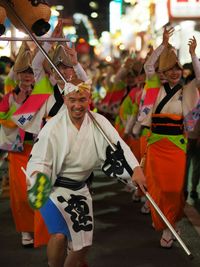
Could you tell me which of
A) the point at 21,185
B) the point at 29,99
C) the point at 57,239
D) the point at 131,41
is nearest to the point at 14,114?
the point at 29,99

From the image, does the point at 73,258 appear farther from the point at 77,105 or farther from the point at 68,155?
the point at 77,105

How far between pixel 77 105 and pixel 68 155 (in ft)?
1.28

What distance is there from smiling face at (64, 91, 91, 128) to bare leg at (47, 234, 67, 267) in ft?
2.84

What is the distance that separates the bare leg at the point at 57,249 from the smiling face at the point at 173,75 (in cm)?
246

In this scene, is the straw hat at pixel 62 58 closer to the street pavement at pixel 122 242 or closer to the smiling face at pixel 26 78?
the smiling face at pixel 26 78

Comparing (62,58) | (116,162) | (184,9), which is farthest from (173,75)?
(184,9)

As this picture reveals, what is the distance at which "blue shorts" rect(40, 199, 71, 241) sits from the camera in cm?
402

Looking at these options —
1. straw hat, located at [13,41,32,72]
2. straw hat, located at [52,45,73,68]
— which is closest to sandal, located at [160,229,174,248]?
straw hat, located at [52,45,73,68]

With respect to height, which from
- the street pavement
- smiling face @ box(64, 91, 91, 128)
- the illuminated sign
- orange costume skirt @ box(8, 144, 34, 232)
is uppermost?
the illuminated sign

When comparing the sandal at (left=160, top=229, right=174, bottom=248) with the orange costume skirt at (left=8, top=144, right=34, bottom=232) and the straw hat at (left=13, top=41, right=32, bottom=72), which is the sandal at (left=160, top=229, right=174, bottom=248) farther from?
the straw hat at (left=13, top=41, right=32, bottom=72)

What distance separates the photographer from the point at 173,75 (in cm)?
575

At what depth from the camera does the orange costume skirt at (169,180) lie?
5738mm

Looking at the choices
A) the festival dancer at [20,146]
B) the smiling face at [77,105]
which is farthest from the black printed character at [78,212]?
the festival dancer at [20,146]

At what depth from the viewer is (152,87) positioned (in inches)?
235
